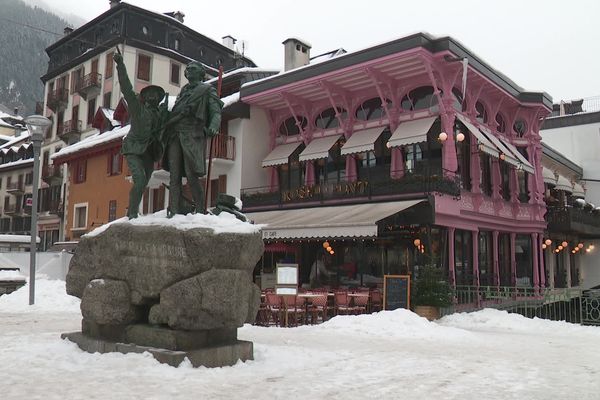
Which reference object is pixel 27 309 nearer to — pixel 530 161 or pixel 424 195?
pixel 424 195

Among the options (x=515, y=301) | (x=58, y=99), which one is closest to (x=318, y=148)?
(x=515, y=301)

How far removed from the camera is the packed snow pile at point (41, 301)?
16.2m

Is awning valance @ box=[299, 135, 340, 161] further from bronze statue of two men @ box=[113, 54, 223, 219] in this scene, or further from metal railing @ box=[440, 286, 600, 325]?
bronze statue of two men @ box=[113, 54, 223, 219]

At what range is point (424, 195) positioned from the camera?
57.3 ft

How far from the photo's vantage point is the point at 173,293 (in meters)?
Result: 7.16

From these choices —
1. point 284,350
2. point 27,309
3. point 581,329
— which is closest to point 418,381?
point 284,350

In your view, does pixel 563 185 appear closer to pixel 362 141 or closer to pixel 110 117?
pixel 362 141

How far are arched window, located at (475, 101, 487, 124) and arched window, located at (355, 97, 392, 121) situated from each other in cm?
393

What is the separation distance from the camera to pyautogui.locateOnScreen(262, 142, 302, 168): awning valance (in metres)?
22.9

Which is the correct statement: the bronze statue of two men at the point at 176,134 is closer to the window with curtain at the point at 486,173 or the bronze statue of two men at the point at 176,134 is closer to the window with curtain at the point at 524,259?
the window with curtain at the point at 486,173

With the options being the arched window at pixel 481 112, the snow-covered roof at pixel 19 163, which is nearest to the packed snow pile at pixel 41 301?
the arched window at pixel 481 112

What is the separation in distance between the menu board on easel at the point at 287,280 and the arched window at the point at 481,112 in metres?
11.5

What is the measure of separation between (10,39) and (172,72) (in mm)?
99965

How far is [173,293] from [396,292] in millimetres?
9177
